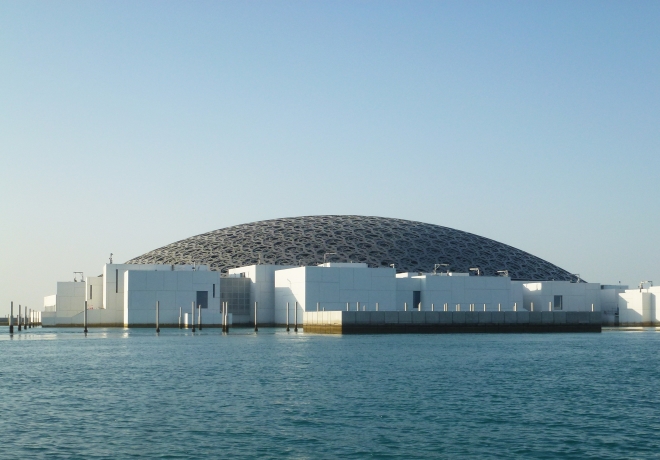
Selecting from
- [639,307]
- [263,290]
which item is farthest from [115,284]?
[639,307]

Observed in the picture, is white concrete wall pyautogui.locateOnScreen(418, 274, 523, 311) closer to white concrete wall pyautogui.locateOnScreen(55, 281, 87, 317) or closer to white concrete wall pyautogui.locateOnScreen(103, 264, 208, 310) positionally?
white concrete wall pyautogui.locateOnScreen(103, 264, 208, 310)

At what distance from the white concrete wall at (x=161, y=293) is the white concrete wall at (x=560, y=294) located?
41664 millimetres

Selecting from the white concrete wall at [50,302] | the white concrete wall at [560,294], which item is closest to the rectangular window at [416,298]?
the white concrete wall at [560,294]

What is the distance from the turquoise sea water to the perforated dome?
5952 cm

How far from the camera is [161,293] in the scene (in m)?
107

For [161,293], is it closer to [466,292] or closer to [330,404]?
[466,292]

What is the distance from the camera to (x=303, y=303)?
105 meters

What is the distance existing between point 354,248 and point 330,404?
91.5 meters

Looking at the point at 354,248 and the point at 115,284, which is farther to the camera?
the point at 354,248

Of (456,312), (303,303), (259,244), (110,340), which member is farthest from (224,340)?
(259,244)

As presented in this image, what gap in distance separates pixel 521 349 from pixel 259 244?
66955mm

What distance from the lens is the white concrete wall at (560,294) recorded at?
118 m

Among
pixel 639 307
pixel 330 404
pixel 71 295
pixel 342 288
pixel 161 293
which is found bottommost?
pixel 330 404

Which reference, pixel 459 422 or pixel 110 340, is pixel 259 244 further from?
pixel 459 422
